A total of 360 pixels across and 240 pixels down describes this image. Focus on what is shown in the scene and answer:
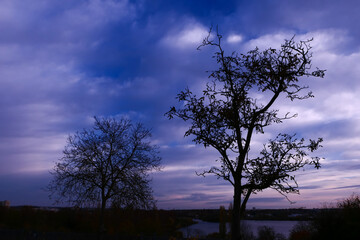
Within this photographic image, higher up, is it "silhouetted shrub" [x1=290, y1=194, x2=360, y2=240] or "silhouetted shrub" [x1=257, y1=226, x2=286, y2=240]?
"silhouetted shrub" [x1=290, y1=194, x2=360, y2=240]

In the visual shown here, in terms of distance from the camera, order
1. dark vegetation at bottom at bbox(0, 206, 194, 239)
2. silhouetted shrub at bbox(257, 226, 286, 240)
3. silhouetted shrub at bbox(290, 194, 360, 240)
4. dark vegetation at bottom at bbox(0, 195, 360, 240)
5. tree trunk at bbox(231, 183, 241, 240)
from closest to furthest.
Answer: tree trunk at bbox(231, 183, 241, 240) → silhouetted shrub at bbox(290, 194, 360, 240) → dark vegetation at bottom at bbox(0, 195, 360, 240) → silhouetted shrub at bbox(257, 226, 286, 240) → dark vegetation at bottom at bbox(0, 206, 194, 239)

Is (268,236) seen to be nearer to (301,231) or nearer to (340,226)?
(301,231)

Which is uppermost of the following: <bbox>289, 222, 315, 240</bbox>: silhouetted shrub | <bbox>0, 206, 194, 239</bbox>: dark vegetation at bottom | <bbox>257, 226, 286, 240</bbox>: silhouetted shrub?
<bbox>0, 206, 194, 239</bbox>: dark vegetation at bottom

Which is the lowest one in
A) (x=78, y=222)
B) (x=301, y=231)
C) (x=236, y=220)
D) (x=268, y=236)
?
(x=268, y=236)

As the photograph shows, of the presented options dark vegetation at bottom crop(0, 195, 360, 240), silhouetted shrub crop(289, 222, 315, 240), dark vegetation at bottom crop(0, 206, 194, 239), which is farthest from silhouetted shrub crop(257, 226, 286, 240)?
dark vegetation at bottom crop(0, 206, 194, 239)

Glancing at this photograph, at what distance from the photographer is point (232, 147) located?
26.5 feet

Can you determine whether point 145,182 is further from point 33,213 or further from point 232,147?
point 33,213

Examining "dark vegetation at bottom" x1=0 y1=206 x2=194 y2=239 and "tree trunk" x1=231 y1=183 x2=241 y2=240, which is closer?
"tree trunk" x1=231 y1=183 x2=241 y2=240

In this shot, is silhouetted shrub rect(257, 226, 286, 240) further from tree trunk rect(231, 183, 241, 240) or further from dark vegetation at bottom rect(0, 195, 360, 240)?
tree trunk rect(231, 183, 241, 240)

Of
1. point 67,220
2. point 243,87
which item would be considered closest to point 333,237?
point 243,87

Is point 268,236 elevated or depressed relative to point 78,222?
depressed

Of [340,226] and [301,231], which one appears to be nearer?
[340,226]

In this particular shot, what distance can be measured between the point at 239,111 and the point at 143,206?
1303 cm

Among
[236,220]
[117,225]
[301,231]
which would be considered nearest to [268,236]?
[301,231]
